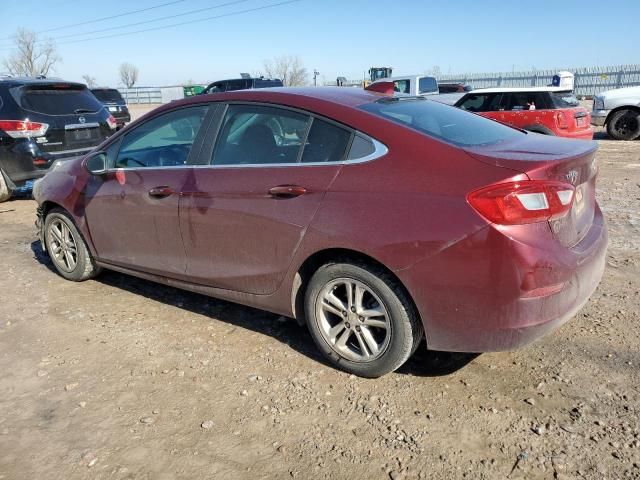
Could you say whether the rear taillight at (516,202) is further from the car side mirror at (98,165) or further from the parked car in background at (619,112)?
the parked car in background at (619,112)

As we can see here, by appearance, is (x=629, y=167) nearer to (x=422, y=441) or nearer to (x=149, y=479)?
(x=422, y=441)

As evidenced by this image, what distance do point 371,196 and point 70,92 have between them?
23.0ft

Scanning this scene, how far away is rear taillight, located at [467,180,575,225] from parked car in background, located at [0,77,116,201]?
22.2ft

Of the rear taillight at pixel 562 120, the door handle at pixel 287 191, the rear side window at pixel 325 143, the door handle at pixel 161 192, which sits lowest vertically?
the rear taillight at pixel 562 120

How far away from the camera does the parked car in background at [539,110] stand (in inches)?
405

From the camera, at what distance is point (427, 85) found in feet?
65.6

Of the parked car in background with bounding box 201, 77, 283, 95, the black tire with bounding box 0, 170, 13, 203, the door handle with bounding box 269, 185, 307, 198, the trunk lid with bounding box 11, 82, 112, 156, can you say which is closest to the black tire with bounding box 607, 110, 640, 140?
the parked car in background with bounding box 201, 77, 283, 95

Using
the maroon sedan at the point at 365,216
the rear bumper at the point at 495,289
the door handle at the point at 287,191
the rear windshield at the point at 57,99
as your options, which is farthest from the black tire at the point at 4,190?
the rear bumper at the point at 495,289

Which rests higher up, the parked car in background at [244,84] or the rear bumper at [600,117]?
the parked car in background at [244,84]

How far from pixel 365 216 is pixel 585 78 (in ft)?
123

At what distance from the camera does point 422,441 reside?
2541 millimetres

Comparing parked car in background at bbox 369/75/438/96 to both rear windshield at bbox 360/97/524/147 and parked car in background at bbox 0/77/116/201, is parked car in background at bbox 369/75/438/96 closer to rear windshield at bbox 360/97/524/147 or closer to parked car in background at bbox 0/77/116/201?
parked car in background at bbox 0/77/116/201

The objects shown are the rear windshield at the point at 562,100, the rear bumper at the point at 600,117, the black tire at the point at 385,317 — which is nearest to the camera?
the black tire at the point at 385,317

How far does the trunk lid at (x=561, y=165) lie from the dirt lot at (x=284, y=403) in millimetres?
857
